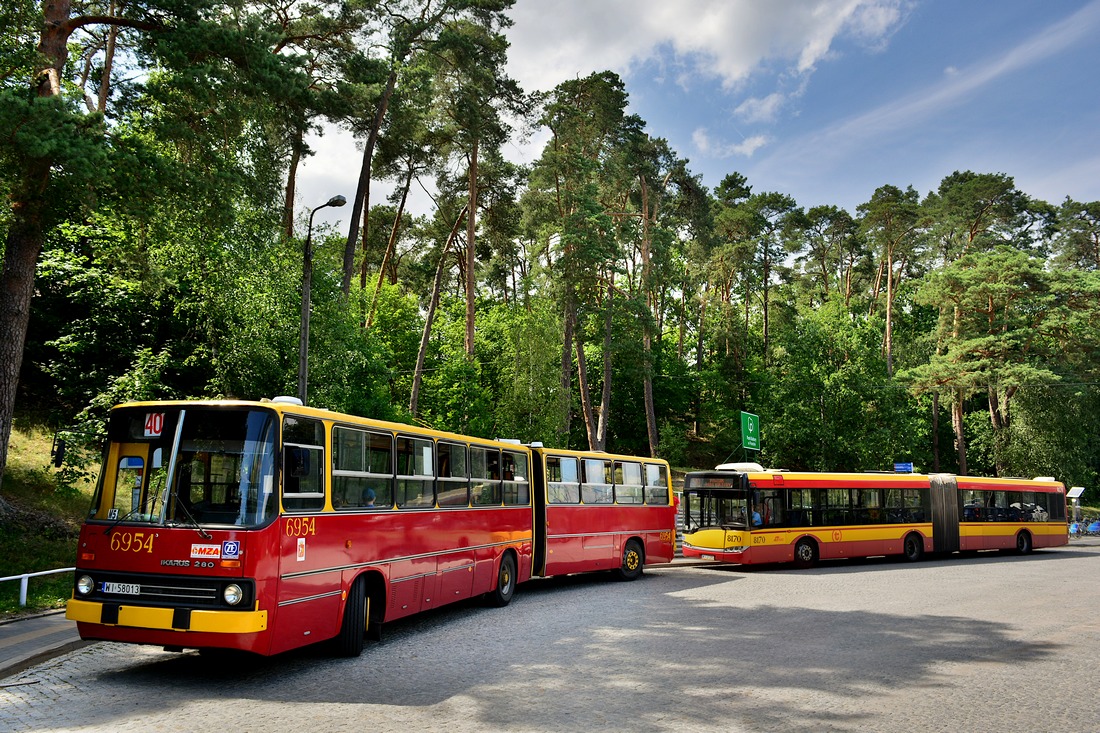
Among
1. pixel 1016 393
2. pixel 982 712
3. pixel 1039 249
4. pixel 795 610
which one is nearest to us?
pixel 982 712

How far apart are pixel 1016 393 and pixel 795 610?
45.9m

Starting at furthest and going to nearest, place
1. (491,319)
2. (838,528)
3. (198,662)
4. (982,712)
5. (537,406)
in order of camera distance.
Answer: (491,319) < (537,406) < (838,528) < (198,662) < (982,712)

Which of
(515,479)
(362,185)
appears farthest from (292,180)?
(515,479)

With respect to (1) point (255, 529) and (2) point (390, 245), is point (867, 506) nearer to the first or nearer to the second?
(1) point (255, 529)

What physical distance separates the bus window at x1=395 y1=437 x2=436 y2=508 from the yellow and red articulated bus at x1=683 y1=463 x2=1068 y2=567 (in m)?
12.1

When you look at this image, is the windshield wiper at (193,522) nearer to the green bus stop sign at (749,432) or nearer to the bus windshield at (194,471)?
the bus windshield at (194,471)

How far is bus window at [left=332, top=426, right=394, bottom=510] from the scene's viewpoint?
9594 mm

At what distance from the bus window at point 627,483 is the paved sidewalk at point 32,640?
11.5 meters

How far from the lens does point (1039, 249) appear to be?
57719 millimetres

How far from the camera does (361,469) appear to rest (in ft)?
33.3

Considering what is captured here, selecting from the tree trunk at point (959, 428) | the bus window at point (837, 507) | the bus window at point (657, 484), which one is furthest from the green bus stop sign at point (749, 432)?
the tree trunk at point (959, 428)

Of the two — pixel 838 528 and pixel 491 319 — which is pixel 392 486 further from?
pixel 491 319

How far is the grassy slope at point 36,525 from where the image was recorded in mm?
13984

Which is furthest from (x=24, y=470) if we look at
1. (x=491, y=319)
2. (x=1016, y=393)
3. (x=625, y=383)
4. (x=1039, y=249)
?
(x=1039, y=249)
